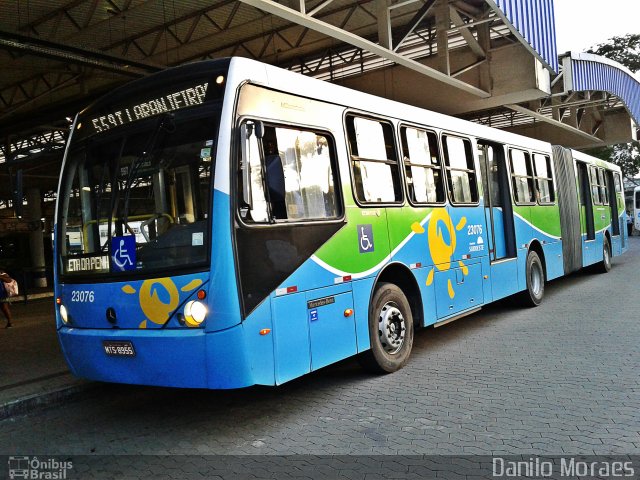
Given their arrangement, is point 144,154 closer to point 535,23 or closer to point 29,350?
point 29,350

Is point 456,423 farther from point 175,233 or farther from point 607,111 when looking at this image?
point 607,111

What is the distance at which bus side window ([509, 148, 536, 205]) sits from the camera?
10.2 metres

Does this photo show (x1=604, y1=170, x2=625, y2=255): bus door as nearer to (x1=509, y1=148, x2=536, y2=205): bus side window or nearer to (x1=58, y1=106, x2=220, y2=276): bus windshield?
(x1=509, y1=148, x2=536, y2=205): bus side window

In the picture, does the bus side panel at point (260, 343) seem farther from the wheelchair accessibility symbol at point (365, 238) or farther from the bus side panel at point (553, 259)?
the bus side panel at point (553, 259)

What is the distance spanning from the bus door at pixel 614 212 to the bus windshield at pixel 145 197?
15263mm

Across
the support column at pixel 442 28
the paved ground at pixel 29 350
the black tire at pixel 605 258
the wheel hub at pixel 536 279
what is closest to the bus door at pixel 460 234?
the wheel hub at pixel 536 279

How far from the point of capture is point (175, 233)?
4.72 meters

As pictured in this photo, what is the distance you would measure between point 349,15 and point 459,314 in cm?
801

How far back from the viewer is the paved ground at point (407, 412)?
4.37 m

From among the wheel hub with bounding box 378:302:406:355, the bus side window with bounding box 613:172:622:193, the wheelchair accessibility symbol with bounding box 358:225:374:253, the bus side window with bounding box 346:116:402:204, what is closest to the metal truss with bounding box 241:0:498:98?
the bus side window with bounding box 346:116:402:204

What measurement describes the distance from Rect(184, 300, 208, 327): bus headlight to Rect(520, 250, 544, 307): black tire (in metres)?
7.48

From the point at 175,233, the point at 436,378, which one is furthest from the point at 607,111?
the point at 175,233

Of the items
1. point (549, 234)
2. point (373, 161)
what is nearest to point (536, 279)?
point (549, 234)

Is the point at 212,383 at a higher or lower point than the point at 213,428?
higher
